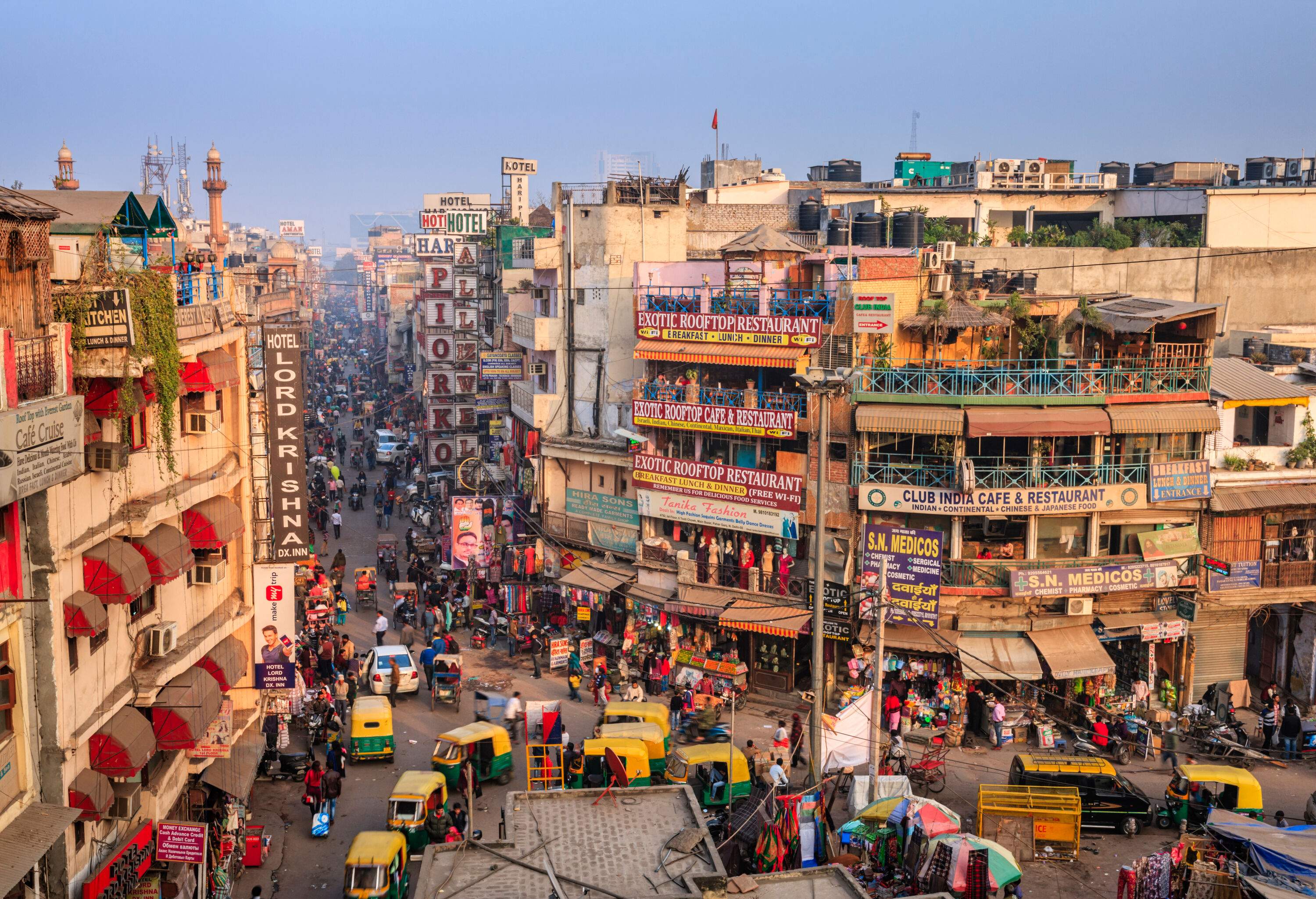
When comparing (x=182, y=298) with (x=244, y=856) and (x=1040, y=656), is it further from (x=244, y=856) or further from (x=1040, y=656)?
(x=1040, y=656)

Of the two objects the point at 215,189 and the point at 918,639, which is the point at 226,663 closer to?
Answer: the point at 918,639

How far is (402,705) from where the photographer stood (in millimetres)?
29844

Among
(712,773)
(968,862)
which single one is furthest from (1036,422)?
(968,862)

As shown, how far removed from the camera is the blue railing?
91.1ft

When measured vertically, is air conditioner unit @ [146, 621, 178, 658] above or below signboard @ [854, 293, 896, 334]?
below

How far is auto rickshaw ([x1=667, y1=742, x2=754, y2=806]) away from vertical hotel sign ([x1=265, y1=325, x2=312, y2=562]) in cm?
940

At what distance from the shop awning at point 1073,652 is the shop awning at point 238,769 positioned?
1649 centimetres

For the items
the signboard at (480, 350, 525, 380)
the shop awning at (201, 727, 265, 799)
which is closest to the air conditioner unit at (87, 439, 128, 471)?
the shop awning at (201, 727, 265, 799)

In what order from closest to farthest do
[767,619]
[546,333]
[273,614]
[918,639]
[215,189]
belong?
[273,614], [918,639], [767,619], [546,333], [215,189]

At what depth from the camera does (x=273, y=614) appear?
24.0 meters

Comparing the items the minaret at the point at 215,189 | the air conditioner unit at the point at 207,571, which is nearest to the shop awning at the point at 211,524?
the air conditioner unit at the point at 207,571

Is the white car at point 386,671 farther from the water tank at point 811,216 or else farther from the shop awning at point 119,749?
the water tank at point 811,216

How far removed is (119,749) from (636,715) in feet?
36.4

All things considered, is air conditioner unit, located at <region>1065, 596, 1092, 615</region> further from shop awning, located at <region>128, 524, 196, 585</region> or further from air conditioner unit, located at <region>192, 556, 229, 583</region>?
shop awning, located at <region>128, 524, 196, 585</region>
